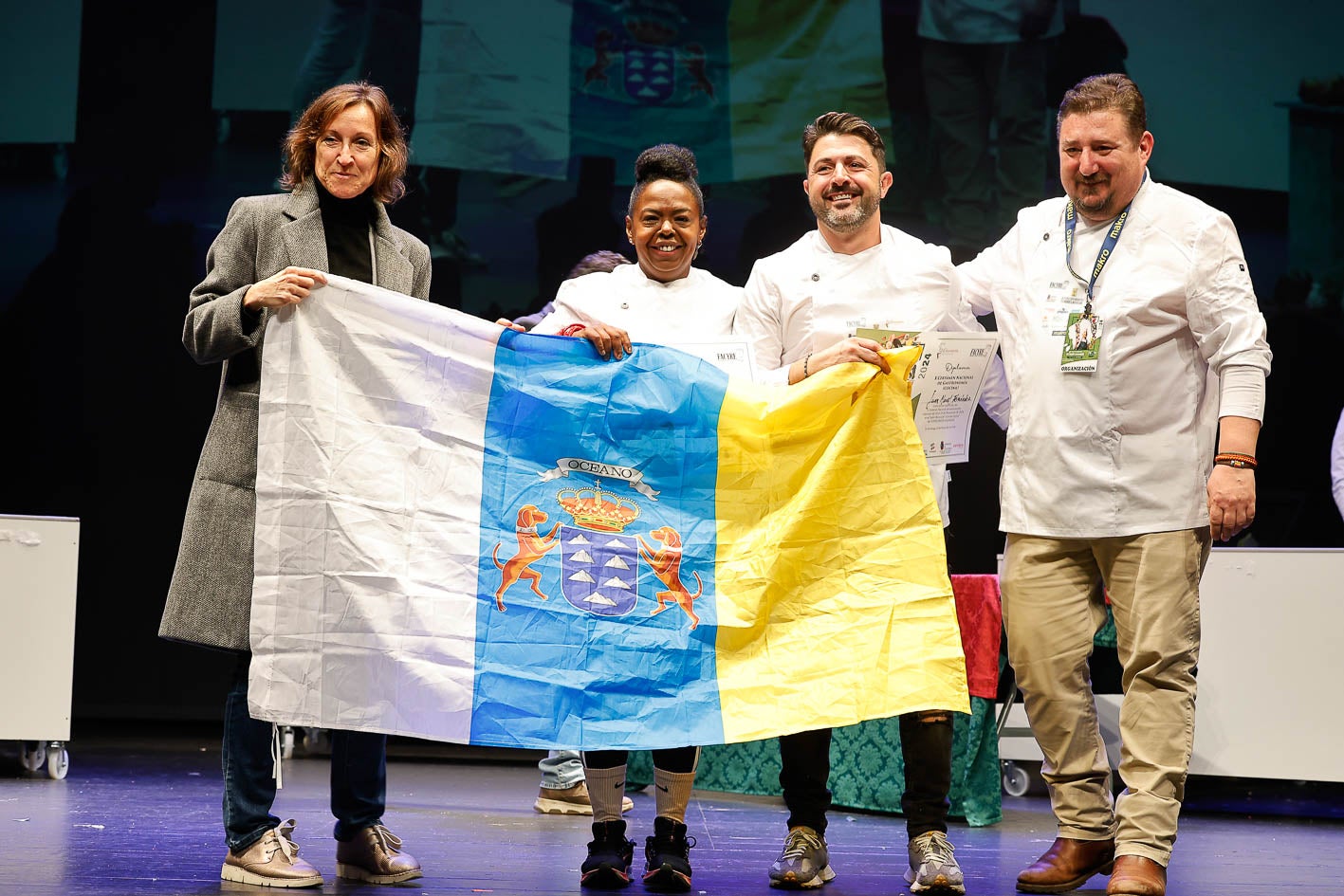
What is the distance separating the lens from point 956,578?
13.6ft

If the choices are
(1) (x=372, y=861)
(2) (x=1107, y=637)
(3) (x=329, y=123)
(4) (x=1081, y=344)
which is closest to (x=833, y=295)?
(4) (x=1081, y=344)

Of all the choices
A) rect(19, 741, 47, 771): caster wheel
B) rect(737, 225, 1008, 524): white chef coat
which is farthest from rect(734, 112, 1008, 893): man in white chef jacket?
rect(19, 741, 47, 771): caster wheel

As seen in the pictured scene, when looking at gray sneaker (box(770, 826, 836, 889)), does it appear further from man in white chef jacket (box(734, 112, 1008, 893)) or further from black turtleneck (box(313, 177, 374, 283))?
black turtleneck (box(313, 177, 374, 283))

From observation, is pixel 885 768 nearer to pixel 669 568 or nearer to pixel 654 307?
pixel 669 568

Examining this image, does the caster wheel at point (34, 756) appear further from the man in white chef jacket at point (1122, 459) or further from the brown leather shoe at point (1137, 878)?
the brown leather shoe at point (1137, 878)

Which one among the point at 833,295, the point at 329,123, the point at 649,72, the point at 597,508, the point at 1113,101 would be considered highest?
the point at 649,72

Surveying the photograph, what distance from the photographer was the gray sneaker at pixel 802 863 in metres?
2.60

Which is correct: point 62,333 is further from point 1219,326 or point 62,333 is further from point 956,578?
point 1219,326

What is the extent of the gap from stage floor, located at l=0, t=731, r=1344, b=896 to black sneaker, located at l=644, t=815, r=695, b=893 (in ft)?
0.17

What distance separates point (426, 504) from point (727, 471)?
61cm

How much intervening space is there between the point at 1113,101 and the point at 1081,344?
519 millimetres

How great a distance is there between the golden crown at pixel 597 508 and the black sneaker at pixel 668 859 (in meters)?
0.59

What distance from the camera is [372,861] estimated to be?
2549 millimetres

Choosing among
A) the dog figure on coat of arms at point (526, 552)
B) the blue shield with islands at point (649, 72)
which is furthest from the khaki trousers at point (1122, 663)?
the blue shield with islands at point (649, 72)
